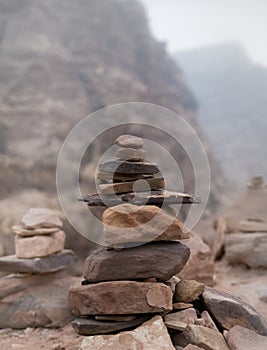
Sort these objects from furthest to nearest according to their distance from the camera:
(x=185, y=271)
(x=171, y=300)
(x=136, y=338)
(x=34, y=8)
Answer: (x=34, y=8) < (x=185, y=271) < (x=171, y=300) < (x=136, y=338)

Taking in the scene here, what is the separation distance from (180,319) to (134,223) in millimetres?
1150

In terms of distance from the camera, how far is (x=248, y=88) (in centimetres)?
6381

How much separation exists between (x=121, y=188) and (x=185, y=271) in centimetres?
238

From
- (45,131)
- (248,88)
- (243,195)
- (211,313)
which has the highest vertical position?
(248,88)

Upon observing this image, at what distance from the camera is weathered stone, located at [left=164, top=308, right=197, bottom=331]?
3.77 meters

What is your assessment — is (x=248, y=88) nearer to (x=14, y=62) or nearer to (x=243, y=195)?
(x=14, y=62)

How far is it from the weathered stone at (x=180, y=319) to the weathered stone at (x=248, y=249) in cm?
392

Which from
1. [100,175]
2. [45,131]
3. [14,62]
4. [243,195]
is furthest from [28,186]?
[100,175]

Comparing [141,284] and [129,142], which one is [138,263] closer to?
[141,284]

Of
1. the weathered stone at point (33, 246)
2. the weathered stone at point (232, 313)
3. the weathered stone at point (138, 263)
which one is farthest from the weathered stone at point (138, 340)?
the weathered stone at point (33, 246)

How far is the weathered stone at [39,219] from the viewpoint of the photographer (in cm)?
556

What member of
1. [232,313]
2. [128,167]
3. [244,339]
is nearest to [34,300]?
[128,167]

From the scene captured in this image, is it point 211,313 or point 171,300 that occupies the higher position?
point 171,300

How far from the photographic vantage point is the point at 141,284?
12.8 feet
